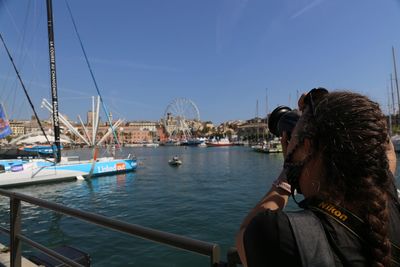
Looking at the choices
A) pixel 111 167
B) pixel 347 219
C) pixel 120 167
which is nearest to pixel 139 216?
pixel 347 219

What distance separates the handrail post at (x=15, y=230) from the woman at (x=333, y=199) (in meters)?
3.37

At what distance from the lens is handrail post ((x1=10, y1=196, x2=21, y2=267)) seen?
369 centimetres

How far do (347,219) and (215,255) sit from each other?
77 cm

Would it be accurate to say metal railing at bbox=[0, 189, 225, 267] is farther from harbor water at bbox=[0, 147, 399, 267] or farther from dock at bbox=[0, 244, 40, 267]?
harbor water at bbox=[0, 147, 399, 267]

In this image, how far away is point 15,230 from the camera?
12.4 ft

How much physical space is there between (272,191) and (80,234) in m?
11.1

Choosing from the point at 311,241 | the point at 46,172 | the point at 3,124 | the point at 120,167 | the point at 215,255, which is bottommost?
the point at 120,167

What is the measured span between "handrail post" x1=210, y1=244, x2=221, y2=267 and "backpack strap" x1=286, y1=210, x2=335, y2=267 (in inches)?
27.5

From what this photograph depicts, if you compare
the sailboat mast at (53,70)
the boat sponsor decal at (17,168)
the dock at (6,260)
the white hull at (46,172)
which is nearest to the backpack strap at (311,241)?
the dock at (6,260)

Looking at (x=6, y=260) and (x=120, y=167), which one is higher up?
(x=6, y=260)

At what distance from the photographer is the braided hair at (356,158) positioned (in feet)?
3.59

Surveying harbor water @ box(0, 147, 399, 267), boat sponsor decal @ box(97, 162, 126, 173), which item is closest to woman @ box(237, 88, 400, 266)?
harbor water @ box(0, 147, 399, 267)

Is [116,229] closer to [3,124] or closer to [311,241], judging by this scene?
[311,241]

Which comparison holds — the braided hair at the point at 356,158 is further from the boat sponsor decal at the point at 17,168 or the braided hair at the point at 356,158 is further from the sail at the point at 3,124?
the sail at the point at 3,124
